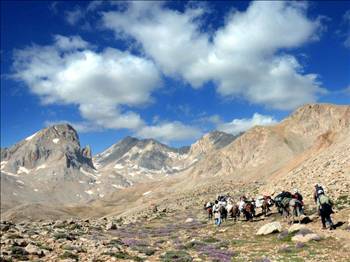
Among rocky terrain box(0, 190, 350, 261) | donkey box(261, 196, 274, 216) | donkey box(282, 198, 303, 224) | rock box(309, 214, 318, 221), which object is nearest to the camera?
rocky terrain box(0, 190, 350, 261)

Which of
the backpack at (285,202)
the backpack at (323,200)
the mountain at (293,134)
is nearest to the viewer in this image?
the backpack at (323,200)

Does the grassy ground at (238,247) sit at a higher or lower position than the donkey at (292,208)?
lower

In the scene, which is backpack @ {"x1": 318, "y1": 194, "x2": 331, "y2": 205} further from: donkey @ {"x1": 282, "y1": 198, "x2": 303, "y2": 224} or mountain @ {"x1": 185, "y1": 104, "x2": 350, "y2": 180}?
mountain @ {"x1": 185, "y1": 104, "x2": 350, "y2": 180}

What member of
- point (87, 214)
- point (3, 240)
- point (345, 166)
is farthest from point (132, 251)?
point (87, 214)

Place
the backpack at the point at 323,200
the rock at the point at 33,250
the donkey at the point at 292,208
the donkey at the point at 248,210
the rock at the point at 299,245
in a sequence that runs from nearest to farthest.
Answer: the rock at the point at 33,250
the rock at the point at 299,245
the backpack at the point at 323,200
the donkey at the point at 292,208
the donkey at the point at 248,210

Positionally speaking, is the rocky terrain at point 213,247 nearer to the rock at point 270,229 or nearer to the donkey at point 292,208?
the rock at point 270,229

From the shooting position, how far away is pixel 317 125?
189 metres

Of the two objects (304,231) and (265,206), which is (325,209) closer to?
(304,231)

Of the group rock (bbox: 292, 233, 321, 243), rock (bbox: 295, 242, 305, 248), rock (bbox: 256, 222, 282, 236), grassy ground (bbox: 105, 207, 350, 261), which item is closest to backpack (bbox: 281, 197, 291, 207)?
grassy ground (bbox: 105, 207, 350, 261)

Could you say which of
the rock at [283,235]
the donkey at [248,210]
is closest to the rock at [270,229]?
the rock at [283,235]

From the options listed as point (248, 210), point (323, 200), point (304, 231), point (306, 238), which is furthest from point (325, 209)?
point (248, 210)

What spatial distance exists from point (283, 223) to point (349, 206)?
17.3ft

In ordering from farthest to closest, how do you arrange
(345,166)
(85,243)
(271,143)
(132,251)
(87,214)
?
(271,143)
(87,214)
(345,166)
(85,243)
(132,251)

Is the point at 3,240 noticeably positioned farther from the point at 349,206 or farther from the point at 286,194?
the point at 349,206
